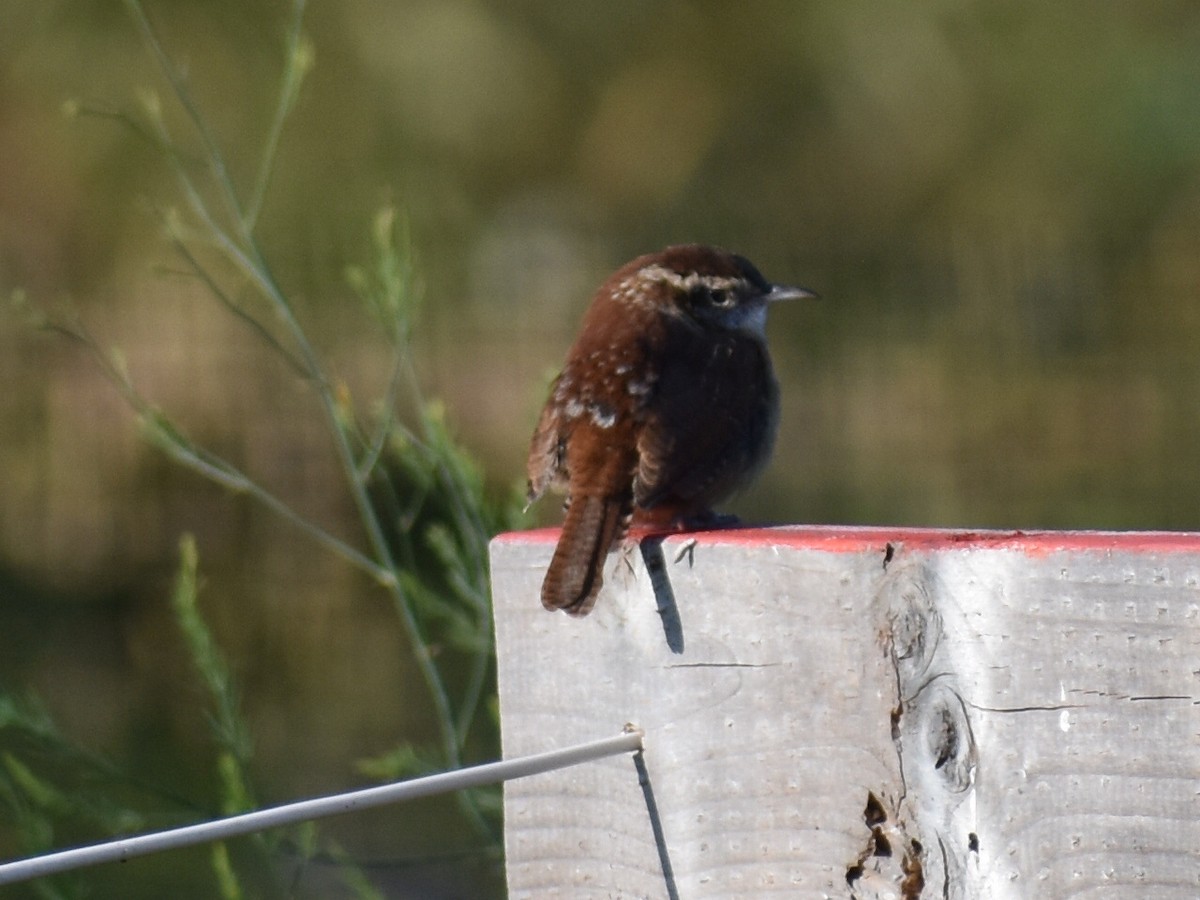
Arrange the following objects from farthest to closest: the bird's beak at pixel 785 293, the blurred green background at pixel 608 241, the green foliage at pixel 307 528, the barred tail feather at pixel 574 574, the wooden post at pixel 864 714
A: the blurred green background at pixel 608 241 → the bird's beak at pixel 785 293 → the green foliage at pixel 307 528 → the barred tail feather at pixel 574 574 → the wooden post at pixel 864 714

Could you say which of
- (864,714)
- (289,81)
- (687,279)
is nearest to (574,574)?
(864,714)

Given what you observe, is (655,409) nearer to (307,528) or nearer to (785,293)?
(307,528)

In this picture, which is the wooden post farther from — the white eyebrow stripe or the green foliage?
A: the white eyebrow stripe

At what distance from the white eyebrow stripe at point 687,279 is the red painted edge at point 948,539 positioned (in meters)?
2.07

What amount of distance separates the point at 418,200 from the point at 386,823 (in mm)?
6601

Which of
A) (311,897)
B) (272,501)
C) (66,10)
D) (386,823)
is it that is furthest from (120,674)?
(272,501)

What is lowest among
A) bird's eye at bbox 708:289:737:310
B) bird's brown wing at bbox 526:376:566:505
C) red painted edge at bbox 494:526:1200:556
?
red painted edge at bbox 494:526:1200:556

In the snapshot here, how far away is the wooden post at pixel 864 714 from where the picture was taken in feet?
4.70

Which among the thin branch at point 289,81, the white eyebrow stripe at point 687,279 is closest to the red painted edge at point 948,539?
the thin branch at point 289,81

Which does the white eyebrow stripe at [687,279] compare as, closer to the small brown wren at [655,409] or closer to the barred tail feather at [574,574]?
the small brown wren at [655,409]

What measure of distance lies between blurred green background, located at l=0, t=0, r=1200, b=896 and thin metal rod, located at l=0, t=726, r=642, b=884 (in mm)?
8777

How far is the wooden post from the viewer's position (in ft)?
4.70

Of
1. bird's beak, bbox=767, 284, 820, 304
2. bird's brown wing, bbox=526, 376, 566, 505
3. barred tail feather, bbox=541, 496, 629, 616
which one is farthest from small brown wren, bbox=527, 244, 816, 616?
barred tail feather, bbox=541, 496, 629, 616

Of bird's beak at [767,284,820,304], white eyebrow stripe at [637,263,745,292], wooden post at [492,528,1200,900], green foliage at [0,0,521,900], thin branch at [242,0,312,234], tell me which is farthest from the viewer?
bird's beak at [767,284,820,304]
